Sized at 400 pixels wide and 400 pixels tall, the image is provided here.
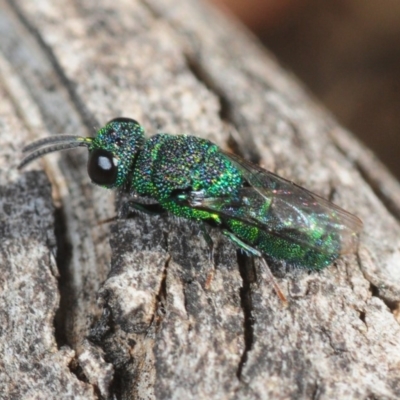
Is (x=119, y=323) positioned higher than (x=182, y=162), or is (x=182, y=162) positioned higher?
(x=182, y=162)

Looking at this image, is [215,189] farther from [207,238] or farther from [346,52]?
[346,52]

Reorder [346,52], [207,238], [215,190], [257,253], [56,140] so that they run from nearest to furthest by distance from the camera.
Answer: [257,253] → [207,238] → [215,190] → [56,140] → [346,52]

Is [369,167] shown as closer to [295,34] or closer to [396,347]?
[396,347]

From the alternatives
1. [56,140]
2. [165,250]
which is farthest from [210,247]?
[56,140]

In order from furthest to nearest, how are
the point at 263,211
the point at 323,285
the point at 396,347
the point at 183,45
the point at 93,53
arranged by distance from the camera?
the point at 183,45
the point at 93,53
the point at 263,211
the point at 323,285
the point at 396,347

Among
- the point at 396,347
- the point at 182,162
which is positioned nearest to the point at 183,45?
the point at 182,162

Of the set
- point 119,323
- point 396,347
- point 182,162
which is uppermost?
point 396,347

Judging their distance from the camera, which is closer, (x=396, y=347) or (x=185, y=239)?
(x=396, y=347)
